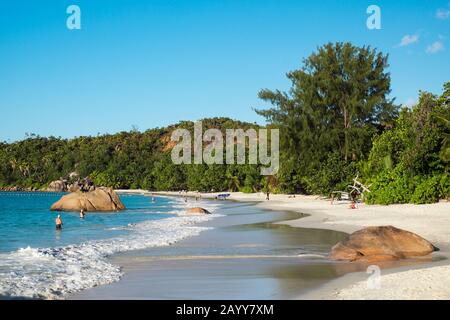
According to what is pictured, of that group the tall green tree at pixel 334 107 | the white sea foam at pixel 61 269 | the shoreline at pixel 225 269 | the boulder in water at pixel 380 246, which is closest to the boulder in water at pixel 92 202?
the tall green tree at pixel 334 107

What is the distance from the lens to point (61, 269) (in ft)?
55.3

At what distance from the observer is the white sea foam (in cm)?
1338

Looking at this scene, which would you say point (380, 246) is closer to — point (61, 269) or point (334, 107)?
point (61, 269)

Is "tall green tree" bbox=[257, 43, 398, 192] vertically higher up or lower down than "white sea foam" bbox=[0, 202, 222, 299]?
higher up

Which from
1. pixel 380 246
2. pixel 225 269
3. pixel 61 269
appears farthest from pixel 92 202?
pixel 380 246

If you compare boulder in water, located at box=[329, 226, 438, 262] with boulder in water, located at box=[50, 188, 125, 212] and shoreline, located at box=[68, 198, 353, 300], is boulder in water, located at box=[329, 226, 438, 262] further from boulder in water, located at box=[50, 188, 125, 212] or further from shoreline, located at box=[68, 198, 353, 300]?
boulder in water, located at box=[50, 188, 125, 212]

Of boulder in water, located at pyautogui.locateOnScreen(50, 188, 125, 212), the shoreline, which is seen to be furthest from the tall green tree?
the shoreline

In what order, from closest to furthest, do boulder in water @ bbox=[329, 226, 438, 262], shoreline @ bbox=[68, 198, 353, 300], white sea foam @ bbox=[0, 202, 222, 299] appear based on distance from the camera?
shoreline @ bbox=[68, 198, 353, 300] < white sea foam @ bbox=[0, 202, 222, 299] < boulder in water @ bbox=[329, 226, 438, 262]

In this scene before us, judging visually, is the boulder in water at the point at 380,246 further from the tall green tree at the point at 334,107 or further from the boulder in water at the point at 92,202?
the boulder in water at the point at 92,202

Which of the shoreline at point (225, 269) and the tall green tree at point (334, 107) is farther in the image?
the tall green tree at point (334, 107)

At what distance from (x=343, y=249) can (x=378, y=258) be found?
128 cm

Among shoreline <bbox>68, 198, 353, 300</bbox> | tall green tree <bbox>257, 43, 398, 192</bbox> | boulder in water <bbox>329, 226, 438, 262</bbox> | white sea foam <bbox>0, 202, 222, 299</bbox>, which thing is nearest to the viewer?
shoreline <bbox>68, 198, 353, 300</bbox>

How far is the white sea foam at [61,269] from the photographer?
43.9ft
